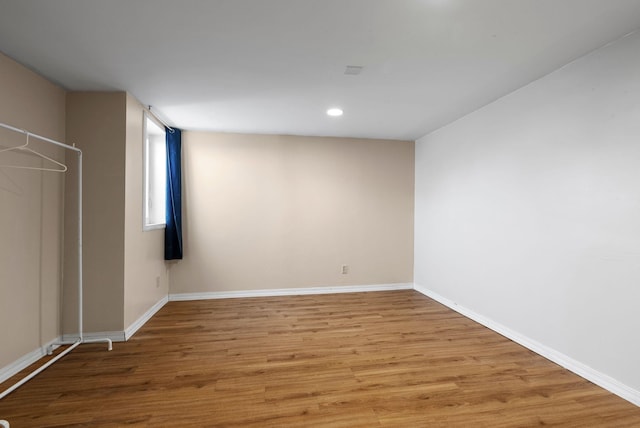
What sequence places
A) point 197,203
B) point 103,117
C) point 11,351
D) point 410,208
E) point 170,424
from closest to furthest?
point 170,424, point 11,351, point 103,117, point 197,203, point 410,208

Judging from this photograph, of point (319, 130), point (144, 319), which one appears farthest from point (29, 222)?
point (319, 130)

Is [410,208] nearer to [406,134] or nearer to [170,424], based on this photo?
[406,134]

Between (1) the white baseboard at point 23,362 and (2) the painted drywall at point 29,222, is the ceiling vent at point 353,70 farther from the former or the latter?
(1) the white baseboard at point 23,362

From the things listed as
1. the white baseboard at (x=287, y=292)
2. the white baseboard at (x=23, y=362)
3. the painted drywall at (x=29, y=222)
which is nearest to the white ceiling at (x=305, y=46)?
the painted drywall at (x=29, y=222)

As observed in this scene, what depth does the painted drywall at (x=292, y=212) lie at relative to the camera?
417 cm

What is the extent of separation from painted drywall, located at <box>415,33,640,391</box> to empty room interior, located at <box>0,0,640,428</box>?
15mm

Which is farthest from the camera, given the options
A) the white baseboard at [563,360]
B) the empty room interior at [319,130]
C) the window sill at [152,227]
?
the window sill at [152,227]

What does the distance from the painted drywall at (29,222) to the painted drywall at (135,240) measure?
20.8 inches

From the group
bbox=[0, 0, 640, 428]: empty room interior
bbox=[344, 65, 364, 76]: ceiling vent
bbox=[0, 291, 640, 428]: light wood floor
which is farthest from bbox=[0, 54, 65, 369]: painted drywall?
bbox=[344, 65, 364, 76]: ceiling vent

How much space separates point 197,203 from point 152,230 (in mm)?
767

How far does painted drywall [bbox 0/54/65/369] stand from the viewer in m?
2.15

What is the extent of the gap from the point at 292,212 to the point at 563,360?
331 cm

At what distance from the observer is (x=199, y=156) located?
164 inches

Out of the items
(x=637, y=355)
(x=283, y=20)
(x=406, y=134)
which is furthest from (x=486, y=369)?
(x=406, y=134)
